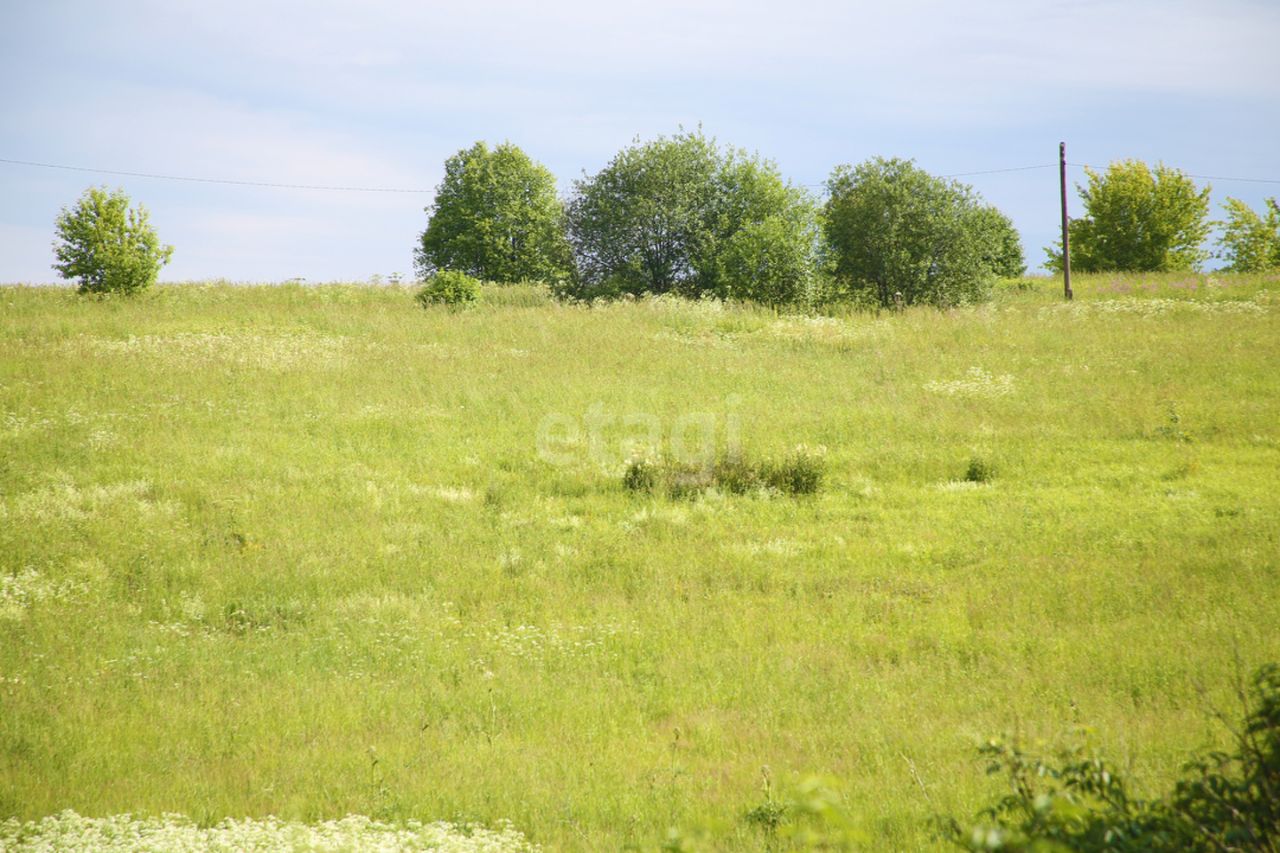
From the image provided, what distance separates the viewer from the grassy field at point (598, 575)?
25.0ft

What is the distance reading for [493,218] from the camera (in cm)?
5303

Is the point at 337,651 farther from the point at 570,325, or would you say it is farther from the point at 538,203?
the point at 538,203

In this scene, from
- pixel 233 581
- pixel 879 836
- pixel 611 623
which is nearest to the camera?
pixel 879 836

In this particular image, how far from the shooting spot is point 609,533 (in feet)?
48.9

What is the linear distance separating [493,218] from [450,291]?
20289 mm

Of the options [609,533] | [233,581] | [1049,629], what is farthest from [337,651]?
[1049,629]

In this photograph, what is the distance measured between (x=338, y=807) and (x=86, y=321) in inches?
1063

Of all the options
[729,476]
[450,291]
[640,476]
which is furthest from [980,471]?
[450,291]

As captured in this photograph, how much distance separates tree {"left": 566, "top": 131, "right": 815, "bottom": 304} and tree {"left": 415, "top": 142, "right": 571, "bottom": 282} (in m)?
9.71

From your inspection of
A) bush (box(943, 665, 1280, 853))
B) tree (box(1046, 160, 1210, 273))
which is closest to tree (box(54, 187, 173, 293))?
bush (box(943, 665, 1280, 853))

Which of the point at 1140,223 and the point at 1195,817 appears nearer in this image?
the point at 1195,817

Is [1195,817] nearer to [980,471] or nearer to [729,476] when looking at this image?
[729,476]

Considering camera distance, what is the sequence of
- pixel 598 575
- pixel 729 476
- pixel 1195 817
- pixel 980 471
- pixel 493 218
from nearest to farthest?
pixel 1195 817 → pixel 598 575 → pixel 729 476 → pixel 980 471 → pixel 493 218

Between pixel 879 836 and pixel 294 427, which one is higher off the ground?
pixel 294 427
